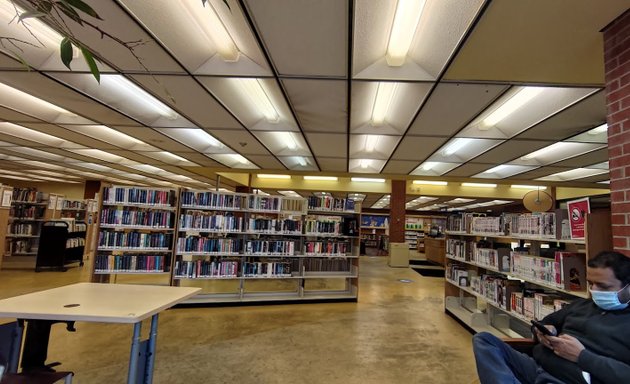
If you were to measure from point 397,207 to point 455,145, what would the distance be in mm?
4247

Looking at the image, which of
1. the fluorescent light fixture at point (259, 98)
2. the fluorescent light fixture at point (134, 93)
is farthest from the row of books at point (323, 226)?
the fluorescent light fixture at point (134, 93)

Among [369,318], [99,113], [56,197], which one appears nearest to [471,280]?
[369,318]

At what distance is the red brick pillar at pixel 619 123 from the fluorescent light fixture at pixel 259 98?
2.80 metres

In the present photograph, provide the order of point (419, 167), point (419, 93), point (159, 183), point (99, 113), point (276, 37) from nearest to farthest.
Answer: point (276, 37)
point (419, 93)
point (99, 113)
point (419, 167)
point (159, 183)

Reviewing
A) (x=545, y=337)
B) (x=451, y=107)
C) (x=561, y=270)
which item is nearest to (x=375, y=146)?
(x=451, y=107)

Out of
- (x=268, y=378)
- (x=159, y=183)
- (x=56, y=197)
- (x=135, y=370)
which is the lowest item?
(x=268, y=378)

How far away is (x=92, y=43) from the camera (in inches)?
99.3

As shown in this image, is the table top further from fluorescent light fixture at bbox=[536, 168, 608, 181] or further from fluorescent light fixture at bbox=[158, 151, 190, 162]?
fluorescent light fixture at bbox=[536, 168, 608, 181]

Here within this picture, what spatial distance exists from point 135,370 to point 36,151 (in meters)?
7.56

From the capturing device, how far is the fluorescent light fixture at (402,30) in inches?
82.5

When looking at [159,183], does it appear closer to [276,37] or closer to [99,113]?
[99,113]

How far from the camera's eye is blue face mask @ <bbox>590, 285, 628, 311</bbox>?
1647mm

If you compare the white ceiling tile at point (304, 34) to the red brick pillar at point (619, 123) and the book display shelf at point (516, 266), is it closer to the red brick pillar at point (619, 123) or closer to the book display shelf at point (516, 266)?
the red brick pillar at point (619, 123)

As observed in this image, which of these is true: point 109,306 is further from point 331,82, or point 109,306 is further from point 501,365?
point 331,82
